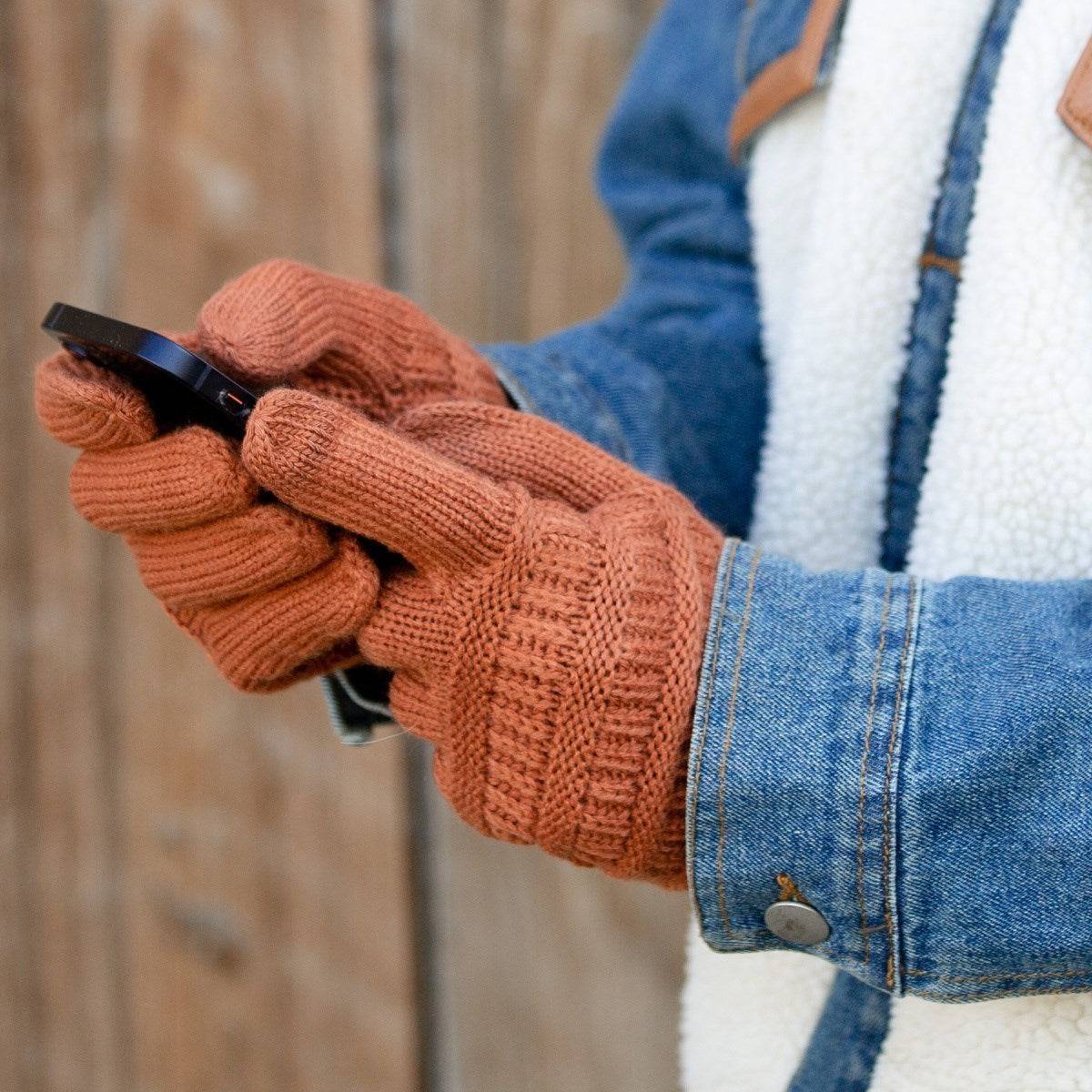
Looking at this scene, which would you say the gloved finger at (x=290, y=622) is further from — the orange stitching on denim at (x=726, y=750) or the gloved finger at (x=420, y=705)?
the orange stitching on denim at (x=726, y=750)

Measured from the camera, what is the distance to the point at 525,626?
0.44 meters

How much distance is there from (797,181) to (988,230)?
0.15 metres

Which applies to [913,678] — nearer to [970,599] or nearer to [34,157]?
[970,599]

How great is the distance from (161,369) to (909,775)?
320 millimetres

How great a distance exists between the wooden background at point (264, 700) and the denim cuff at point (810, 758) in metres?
0.56

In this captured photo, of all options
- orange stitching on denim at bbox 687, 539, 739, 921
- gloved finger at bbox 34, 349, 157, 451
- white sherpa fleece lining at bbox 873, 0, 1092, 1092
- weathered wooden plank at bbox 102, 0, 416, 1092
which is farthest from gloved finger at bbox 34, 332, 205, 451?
weathered wooden plank at bbox 102, 0, 416, 1092

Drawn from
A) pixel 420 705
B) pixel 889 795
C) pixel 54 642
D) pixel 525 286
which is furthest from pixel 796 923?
pixel 54 642

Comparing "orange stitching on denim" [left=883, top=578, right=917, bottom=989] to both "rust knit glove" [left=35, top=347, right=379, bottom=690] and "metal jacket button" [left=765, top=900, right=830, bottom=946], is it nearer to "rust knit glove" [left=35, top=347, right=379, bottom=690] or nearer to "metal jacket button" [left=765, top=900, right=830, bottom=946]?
"metal jacket button" [left=765, top=900, right=830, bottom=946]

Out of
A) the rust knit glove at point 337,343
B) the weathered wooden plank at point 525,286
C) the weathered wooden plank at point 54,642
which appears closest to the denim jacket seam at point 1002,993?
the rust knit glove at point 337,343

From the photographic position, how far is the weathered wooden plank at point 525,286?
0.92m

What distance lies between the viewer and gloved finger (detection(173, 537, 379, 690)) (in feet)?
1.52

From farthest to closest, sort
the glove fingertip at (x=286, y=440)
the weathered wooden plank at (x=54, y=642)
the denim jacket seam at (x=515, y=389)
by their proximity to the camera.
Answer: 1. the weathered wooden plank at (x=54, y=642)
2. the denim jacket seam at (x=515, y=389)
3. the glove fingertip at (x=286, y=440)

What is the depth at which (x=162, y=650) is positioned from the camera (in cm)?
100

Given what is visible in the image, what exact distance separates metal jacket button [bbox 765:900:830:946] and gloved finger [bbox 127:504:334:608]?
0.23 m
